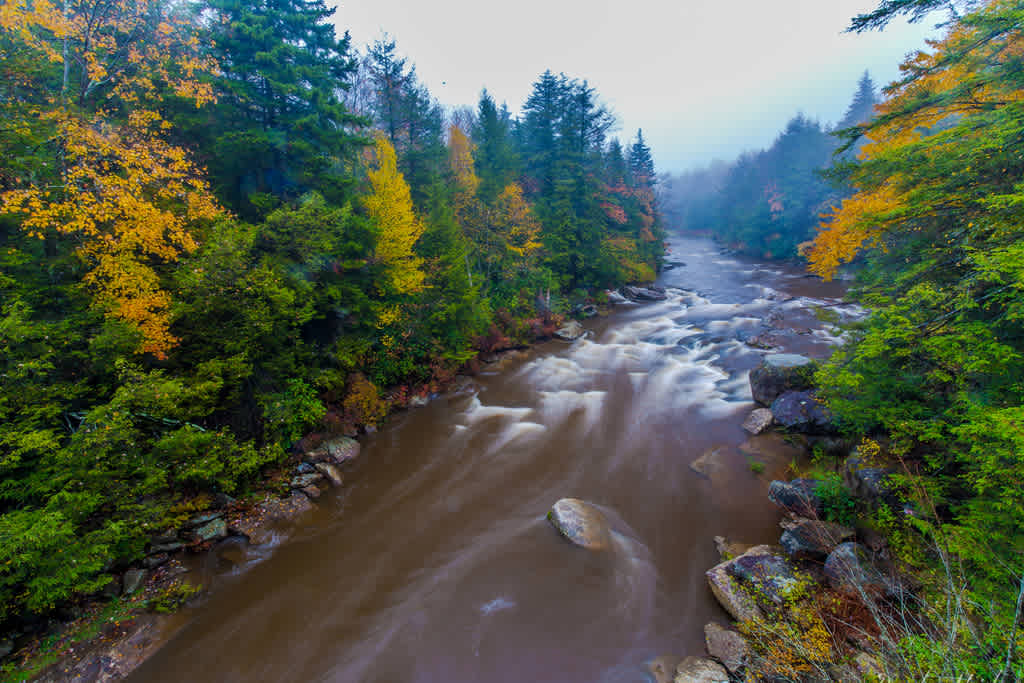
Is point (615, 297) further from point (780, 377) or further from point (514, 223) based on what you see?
point (780, 377)

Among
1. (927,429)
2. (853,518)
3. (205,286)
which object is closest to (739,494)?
(853,518)

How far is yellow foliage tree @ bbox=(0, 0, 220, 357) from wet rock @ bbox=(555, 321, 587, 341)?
1575 centimetres

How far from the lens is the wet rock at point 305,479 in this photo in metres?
8.70

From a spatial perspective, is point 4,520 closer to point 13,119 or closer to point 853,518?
point 13,119

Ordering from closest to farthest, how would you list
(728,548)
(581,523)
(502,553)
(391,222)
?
1. (728,548)
2. (502,553)
3. (581,523)
4. (391,222)

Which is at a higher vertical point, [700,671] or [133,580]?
[133,580]

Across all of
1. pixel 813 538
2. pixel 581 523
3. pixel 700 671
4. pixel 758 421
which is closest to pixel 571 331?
pixel 758 421

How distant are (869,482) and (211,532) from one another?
12733mm

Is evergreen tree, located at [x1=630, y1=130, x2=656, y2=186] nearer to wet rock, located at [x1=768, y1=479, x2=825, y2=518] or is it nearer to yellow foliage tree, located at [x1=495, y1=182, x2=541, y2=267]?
yellow foliage tree, located at [x1=495, y1=182, x2=541, y2=267]

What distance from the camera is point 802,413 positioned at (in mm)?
9680

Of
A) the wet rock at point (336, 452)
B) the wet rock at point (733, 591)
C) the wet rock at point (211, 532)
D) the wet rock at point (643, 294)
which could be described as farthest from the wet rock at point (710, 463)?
the wet rock at point (643, 294)

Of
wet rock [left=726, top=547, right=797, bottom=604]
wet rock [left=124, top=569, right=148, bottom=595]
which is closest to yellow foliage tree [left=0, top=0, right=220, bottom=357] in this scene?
wet rock [left=124, top=569, right=148, bottom=595]

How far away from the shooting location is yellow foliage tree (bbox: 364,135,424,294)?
1205cm

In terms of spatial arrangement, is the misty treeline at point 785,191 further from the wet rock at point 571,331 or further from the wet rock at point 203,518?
the wet rock at point 203,518
